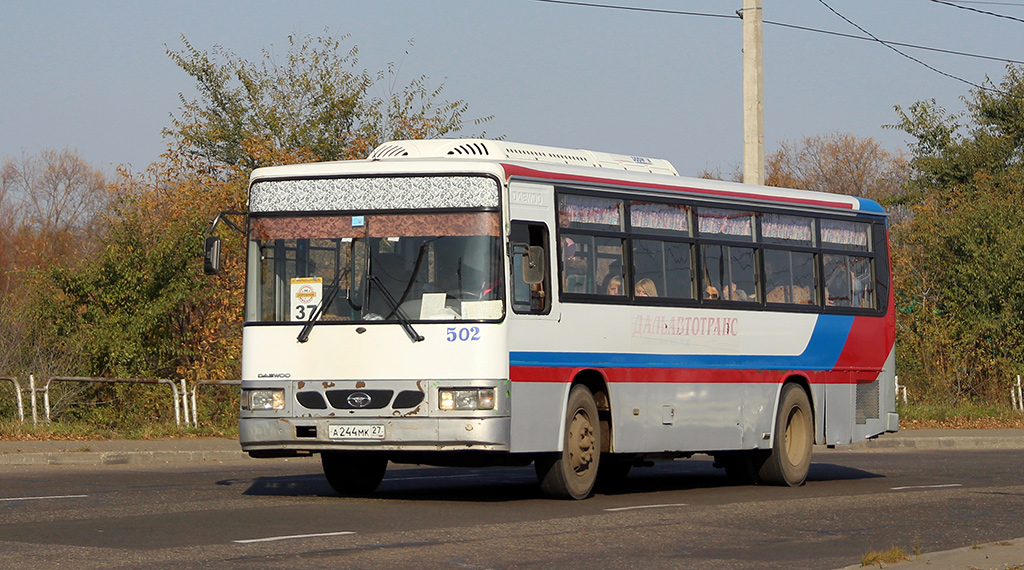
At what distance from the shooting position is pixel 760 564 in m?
10.1

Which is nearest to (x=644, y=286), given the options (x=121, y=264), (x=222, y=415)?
(x=222, y=415)

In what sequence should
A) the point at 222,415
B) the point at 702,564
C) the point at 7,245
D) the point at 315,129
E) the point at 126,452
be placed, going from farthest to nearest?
the point at 7,245, the point at 315,129, the point at 222,415, the point at 126,452, the point at 702,564

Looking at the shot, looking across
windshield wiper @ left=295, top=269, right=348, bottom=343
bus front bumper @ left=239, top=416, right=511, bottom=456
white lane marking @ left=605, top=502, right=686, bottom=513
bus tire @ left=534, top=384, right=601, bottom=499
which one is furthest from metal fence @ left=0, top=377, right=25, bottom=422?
white lane marking @ left=605, top=502, right=686, bottom=513

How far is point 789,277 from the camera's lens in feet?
58.7

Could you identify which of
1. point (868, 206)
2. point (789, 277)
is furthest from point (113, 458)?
point (868, 206)

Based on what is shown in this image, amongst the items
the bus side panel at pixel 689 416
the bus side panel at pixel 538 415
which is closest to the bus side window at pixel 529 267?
the bus side panel at pixel 538 415

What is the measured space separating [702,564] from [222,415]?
58.7 feet

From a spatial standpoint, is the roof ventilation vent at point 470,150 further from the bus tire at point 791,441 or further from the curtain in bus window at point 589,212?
the bus tire at point 791,441

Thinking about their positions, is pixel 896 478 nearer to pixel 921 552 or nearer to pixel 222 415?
pixel 921 552

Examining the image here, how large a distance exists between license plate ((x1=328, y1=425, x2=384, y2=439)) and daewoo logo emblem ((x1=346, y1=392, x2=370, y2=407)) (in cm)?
21

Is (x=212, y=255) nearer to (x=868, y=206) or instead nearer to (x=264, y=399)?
(x=264, y=399)

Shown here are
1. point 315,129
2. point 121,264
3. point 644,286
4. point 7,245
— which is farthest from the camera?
point 7,245

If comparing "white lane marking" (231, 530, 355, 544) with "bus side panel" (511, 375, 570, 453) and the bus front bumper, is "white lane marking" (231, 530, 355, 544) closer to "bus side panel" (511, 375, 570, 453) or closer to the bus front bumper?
the bus front bumper

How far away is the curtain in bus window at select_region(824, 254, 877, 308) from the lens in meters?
18.6
